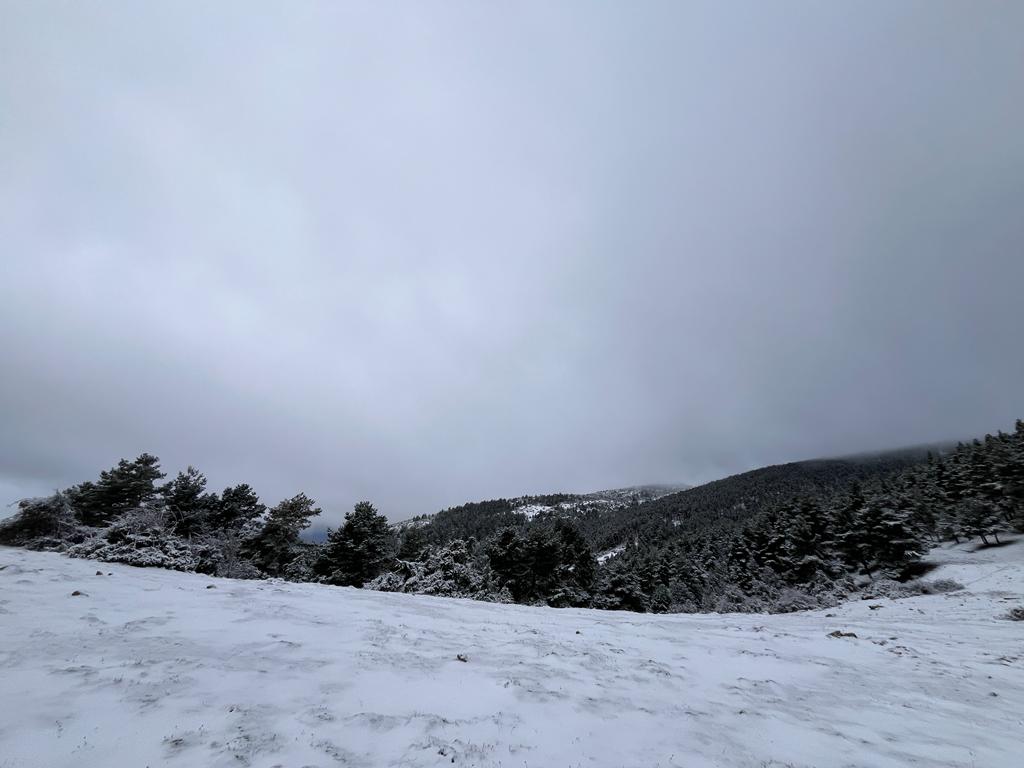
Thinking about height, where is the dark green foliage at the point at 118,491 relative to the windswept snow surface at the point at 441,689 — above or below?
above

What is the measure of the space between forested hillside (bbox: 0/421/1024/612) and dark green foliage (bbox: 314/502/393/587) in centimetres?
10

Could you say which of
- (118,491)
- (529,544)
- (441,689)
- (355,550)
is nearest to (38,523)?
(118,491)

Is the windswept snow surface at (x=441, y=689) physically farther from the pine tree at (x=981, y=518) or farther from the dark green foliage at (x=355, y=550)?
the pine tree at (x=981, y=518)

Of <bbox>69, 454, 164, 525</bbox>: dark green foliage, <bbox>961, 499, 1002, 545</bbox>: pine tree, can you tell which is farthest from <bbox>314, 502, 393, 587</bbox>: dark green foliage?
<bbox>961, 499, 1002, 545</bbox>: pine tree

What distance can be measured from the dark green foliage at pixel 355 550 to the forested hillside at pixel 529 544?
97mm

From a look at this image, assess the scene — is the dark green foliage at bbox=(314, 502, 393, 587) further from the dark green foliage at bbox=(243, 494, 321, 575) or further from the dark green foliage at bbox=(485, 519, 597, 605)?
the dark green foliage at bbox=(485, 519, 597, 605)

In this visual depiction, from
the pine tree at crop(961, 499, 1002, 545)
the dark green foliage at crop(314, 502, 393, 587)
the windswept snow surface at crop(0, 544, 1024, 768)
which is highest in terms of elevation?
the pine tree at crop(961, 499, 1002, 545)

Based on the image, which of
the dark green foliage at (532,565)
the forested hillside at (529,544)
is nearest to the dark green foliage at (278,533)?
the forested hillside at (529,544)

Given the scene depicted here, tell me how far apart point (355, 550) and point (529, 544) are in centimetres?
1499

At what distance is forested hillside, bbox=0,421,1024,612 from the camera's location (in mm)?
20281

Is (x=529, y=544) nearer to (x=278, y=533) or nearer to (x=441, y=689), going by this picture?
(x=278, y=533)

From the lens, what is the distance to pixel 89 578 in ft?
35.6

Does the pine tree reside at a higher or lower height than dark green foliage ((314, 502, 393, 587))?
higher

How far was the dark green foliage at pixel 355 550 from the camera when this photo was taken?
3306 centimetres
